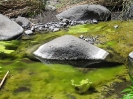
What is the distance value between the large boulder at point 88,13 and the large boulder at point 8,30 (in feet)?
4.54

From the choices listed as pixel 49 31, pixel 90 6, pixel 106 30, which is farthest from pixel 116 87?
pixel 90 6

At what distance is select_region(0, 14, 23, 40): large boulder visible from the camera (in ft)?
16.0

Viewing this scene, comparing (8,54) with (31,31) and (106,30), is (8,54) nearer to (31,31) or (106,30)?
(31,31)

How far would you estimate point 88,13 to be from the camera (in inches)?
243

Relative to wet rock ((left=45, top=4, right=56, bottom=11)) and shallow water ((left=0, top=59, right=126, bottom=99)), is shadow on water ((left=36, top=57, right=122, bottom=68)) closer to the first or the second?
shallow water ((left=0, top=59, right=126, bottom=99))

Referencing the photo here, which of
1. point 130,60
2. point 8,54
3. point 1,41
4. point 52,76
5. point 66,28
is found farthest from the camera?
point 66,28

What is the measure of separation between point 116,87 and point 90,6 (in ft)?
11.2

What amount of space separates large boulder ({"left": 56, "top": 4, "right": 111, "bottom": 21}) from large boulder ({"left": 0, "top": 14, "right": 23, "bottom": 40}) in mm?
1384

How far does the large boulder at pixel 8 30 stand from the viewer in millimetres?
4867

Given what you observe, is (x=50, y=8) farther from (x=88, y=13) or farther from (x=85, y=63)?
(x=85, y=63)

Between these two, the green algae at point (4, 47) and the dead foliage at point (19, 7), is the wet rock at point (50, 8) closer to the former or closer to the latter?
the dead foliage at point (19, 7)

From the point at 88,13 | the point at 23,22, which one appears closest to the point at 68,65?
the point at 23,22

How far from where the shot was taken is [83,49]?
12.7 feet

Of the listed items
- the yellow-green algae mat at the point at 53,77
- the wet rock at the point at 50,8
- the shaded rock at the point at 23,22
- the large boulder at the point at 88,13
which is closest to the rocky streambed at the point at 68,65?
the yellow-green algae mat at the point at 53,77
